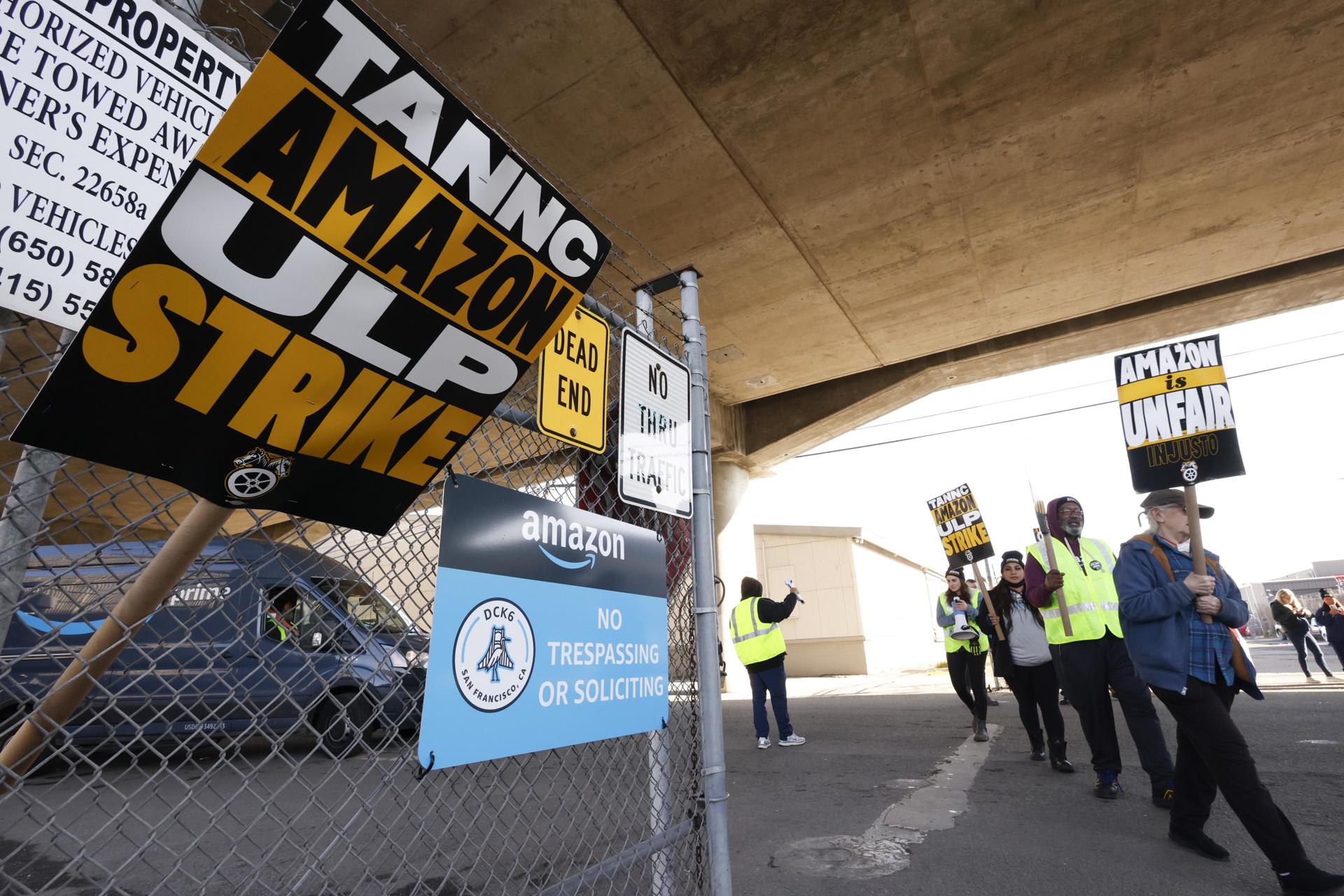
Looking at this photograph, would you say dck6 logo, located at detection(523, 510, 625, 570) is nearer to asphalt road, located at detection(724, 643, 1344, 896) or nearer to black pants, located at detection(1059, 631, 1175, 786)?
asphalt road, located at detection(724, 643, 1344, 896)

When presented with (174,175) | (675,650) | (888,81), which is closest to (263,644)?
(675,650)

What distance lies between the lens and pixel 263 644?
6438 mm

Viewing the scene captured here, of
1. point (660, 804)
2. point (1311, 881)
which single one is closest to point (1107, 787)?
point (1311, 881)

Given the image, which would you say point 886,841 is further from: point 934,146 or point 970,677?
point 934,146

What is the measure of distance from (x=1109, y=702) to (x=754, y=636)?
3.59 metres

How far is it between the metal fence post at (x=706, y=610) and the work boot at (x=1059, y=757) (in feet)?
13.2

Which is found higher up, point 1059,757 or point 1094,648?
point 1094,648

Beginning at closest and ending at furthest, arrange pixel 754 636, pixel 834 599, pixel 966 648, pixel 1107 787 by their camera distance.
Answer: pixel 1107 787
pixel 966 648
pixel 754 636
pixel 834 599

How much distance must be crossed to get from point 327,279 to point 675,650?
2333 mm

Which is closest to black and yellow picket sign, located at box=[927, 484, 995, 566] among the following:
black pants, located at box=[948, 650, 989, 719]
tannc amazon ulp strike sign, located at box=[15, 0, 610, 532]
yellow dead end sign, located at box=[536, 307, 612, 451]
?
black pants, located at box=[948, 650, 989, 719]

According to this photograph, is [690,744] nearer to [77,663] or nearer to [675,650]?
[675,650]

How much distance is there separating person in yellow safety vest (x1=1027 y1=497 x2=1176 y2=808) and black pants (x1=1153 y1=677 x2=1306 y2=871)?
2.37 feet

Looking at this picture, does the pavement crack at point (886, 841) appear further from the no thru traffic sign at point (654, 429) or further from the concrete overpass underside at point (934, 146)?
the concrete overpass underside at point (934, 146)

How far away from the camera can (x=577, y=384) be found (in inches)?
93.5
